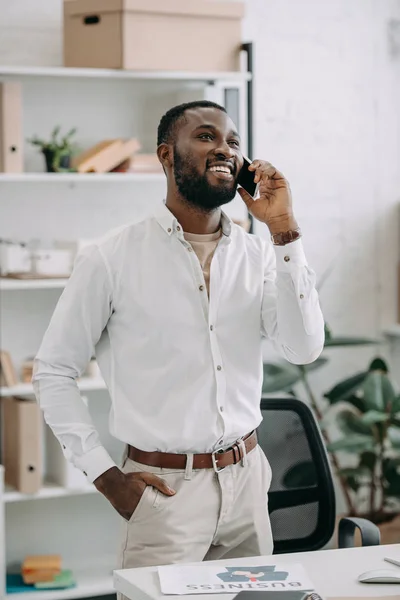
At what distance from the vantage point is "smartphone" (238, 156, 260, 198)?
2.25m

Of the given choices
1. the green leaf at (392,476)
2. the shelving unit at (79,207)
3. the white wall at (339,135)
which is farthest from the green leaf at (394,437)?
the shelving unit at (79,207)

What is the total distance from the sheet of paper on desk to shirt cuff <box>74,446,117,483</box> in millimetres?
335

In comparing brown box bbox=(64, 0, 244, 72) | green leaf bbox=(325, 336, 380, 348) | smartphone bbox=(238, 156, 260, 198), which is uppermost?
brown box bbox=(64, 0, 244, 72)

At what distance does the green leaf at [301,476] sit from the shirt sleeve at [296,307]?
0.37 m

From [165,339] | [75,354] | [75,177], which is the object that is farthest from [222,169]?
[75,177]

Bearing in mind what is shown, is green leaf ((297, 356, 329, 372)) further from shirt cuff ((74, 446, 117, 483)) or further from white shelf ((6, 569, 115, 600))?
shirt cuff ((74, 446, 117, 483))

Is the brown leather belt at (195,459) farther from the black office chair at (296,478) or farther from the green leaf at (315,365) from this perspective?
the green leaf at (315,365)

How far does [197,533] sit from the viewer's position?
84.1 inches

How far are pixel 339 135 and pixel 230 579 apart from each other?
2752 millimetres

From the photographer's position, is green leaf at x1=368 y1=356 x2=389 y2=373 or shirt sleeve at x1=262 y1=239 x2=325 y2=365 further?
green leaf at x1=368 y1=356 x2=389 y2=373

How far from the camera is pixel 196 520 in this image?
7.00 ft

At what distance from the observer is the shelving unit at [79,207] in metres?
3.74

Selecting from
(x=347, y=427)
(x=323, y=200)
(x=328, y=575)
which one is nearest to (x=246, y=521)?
(x=328, y=575)

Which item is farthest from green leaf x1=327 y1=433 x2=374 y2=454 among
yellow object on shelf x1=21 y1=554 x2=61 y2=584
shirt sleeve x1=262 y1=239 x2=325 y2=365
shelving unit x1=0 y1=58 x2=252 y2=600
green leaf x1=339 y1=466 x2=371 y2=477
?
shirt sleeve x1=262 y1=239 x2=325 y2=365
